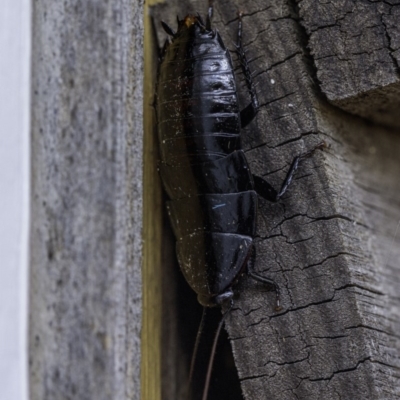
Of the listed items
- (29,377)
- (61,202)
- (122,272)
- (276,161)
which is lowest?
(29,377)

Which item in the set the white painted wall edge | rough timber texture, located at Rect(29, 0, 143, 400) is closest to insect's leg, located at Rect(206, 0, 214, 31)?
rough timber texture, located at Rect(29, 0, 143, 400)

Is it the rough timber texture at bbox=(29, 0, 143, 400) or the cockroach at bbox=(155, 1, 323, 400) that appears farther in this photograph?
the cockroach at bbox=(155, 1, 323, 400)

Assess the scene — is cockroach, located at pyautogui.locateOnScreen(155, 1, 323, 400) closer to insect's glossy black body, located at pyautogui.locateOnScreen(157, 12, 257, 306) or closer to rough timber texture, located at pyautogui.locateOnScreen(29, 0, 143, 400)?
insect's glossy black body, located at pyautogui.locateOnScreen(157, 12, 257, 306)

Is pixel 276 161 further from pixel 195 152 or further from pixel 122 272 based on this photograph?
pixel 122 272

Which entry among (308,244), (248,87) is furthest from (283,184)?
(248,87)

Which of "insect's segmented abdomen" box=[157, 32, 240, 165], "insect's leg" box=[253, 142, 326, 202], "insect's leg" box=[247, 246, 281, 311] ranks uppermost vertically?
"insect's segmented abdomen" box=[157, 32, 240, 165]

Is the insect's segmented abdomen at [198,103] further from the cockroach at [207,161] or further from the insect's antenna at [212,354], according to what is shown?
the insect's antenna at [212,354]

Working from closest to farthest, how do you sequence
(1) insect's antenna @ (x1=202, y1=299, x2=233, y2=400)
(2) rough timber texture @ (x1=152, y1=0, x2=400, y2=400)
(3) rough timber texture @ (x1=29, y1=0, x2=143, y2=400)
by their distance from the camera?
→ (3) rough timber texture @ (x1=29, y1=0, x2=143, y2=400)
(2) rough timber texture @ (x1=152, y1=0, x2=400, y2=400)
(1) insect's antenna @ (x1=202, y1=299, x2=233, y2=400)

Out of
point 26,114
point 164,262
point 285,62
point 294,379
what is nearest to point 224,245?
point 164,262
